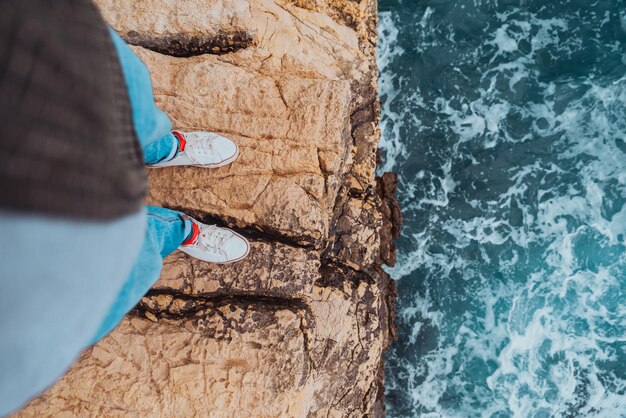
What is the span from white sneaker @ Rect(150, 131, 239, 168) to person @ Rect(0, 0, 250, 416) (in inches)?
83.3

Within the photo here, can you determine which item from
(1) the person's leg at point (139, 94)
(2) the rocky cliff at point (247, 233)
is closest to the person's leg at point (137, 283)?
(1) the person's leg at point (139, 94)

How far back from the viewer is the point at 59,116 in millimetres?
1092

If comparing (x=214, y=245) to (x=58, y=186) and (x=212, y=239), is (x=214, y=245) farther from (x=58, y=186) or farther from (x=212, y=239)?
(x=58, y=186)

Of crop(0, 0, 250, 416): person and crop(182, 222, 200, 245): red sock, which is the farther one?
crop(182, 222, 200, 245): red sock

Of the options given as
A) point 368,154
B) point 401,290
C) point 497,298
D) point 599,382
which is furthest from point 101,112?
point 599,382

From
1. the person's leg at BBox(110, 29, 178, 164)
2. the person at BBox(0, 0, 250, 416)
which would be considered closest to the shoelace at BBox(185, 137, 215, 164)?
the person's leg at BBox(110, 29, 178, 164)

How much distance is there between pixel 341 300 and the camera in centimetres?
449

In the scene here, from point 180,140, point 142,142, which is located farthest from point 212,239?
point 142,142

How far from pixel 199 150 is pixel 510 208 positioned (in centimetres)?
437

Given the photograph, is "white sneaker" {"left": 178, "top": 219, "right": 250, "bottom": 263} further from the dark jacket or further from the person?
the dark jacket

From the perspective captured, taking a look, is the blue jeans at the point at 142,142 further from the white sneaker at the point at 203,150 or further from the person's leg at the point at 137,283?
the white sneaker at the point at 203,150

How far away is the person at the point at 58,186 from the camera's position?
39.9 inches

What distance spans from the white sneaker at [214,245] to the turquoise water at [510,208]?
3.03 metres

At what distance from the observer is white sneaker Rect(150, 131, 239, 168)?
11.7ft
